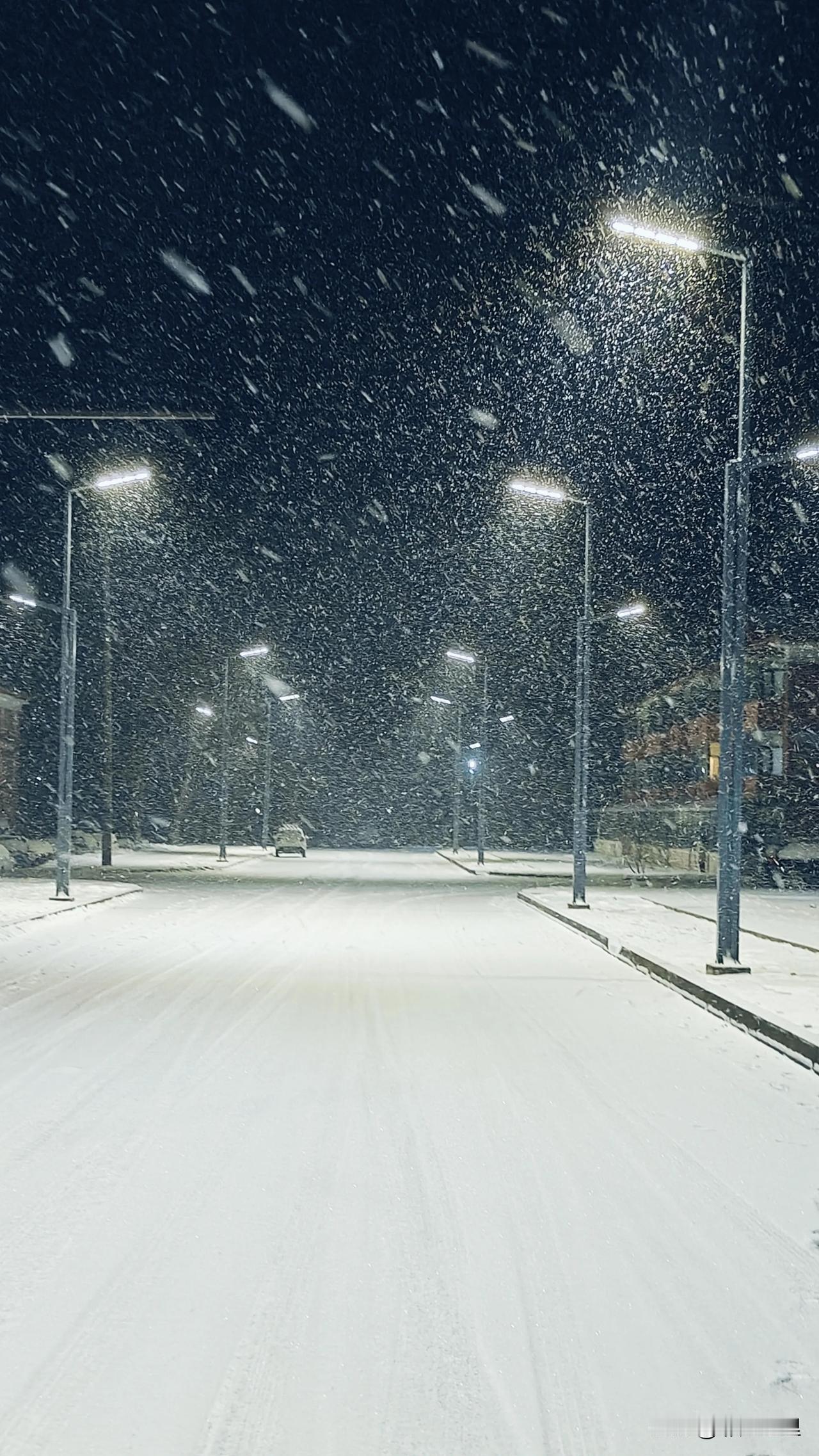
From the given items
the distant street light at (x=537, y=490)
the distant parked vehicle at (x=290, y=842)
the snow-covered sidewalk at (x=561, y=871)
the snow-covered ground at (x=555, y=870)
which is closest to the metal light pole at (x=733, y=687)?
the distant street light at (x=537, y=490)

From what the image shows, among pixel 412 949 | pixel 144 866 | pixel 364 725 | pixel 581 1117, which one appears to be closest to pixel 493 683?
pixel 364 725

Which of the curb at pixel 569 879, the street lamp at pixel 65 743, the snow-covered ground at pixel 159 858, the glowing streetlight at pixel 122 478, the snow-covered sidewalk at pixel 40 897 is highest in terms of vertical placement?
the glowing streetlight at pixel 122 478

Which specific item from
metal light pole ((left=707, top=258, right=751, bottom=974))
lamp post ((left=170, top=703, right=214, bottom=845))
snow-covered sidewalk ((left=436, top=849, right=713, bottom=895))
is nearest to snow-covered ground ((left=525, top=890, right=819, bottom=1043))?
metal light pole ((left=707, top=258, right=751, bottom=974))

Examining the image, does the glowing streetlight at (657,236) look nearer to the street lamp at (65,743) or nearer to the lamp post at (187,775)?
the street lamp at (65,743)

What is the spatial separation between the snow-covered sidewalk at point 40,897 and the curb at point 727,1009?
9427 mm

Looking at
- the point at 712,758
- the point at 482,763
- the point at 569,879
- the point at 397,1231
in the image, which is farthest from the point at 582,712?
the point at 712,758

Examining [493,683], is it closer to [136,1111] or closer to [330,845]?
[330,845]

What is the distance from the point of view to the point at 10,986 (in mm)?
14180

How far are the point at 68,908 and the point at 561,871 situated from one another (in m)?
29.8

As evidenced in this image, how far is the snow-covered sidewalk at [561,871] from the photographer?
45.4m

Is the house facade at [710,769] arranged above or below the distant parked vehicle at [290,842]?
above

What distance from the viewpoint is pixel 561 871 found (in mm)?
52594

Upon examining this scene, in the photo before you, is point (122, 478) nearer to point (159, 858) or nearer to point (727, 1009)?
point (727, 1009)

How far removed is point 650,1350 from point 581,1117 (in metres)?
3.60
